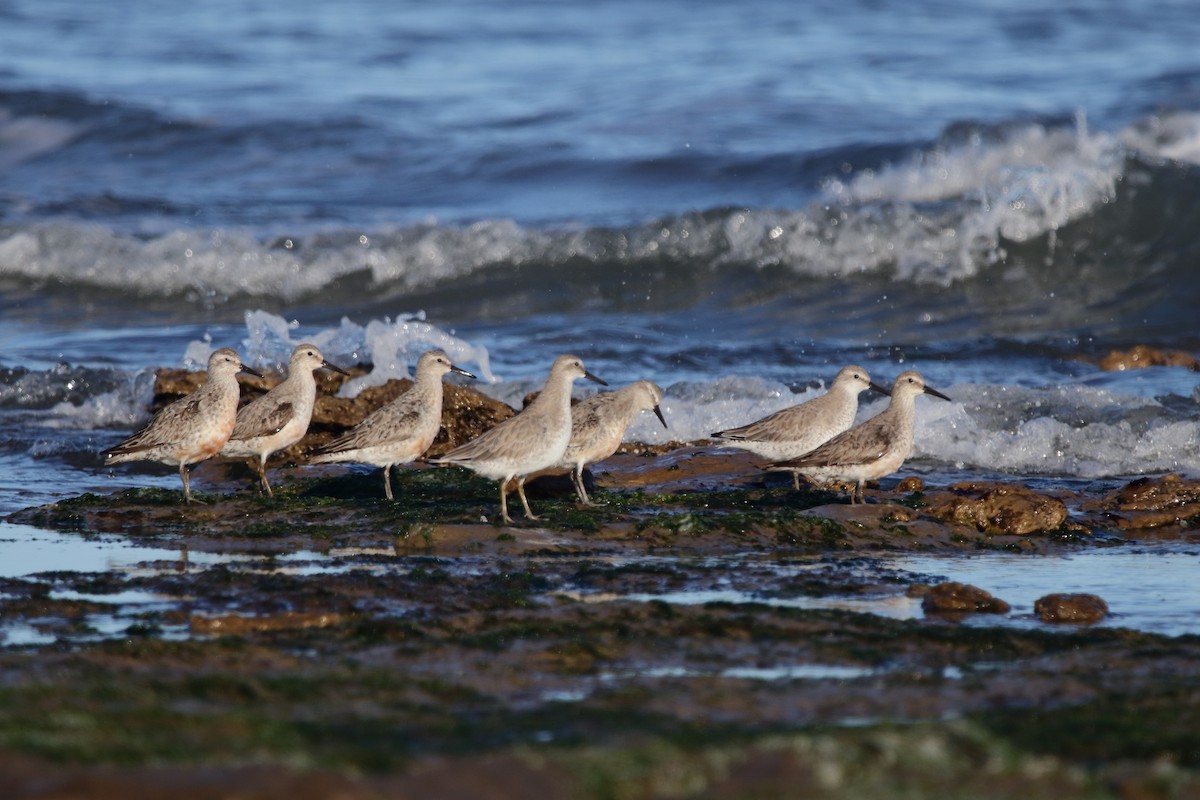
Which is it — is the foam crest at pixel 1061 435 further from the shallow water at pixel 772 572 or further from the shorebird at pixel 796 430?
the shallow water at pixel 772 572

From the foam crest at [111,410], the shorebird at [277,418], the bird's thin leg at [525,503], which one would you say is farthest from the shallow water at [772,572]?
the foam crest at [111,410]

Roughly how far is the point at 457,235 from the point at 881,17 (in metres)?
14.3

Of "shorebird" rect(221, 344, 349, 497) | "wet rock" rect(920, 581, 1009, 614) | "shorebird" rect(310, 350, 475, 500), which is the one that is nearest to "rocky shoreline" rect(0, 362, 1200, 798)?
"wet rock" rect(920, 581, 1009, 614)

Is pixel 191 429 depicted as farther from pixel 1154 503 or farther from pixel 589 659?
pixel 1154 503

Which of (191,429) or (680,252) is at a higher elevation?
(680,252)

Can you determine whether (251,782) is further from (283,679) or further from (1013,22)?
(1013,22)

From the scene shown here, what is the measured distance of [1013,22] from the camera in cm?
3120

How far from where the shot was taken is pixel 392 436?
10.1 meters

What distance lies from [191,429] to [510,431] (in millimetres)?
2375

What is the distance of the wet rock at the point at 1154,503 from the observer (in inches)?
365

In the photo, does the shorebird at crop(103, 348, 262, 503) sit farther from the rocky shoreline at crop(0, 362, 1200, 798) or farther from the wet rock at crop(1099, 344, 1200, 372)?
the wet rock at crop(1099, 344, 1200, 372)

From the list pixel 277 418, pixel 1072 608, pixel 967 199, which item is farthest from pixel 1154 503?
pixel 967 199

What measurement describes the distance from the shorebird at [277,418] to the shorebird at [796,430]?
2917 millimetres

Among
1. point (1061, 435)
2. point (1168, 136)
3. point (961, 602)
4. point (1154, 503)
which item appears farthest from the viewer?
point (1168, 136)
